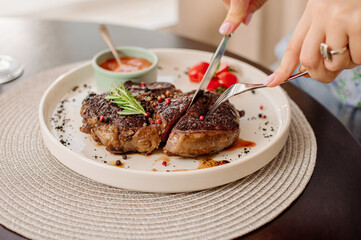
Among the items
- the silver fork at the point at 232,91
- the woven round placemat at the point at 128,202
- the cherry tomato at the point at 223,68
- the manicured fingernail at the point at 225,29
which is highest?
the manicured fingernail at the point at 225,29

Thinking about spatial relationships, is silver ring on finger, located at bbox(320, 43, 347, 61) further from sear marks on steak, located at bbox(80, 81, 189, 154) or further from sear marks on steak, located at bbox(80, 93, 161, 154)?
sear marks on steak, located at bbox(80, 93, 161, 154)

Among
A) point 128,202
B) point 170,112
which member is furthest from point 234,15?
point 128,202

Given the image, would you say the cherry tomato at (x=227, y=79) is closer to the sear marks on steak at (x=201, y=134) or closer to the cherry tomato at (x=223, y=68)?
the cherry tomato at (x=223, y=68)

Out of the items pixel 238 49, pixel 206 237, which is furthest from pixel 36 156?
pixel 238 49

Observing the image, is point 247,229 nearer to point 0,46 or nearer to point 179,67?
point 179,67

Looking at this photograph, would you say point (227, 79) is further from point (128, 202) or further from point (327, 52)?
point (128, 202)

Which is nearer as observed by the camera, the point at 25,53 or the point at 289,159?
the point at 289,159

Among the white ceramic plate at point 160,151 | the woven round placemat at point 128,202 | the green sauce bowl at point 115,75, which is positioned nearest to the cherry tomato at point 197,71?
the white ceramic plate at point 160,151
